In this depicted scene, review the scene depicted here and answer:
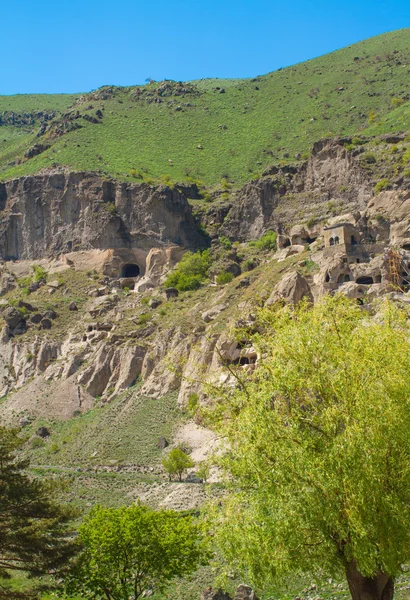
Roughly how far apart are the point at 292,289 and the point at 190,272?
28212 mm

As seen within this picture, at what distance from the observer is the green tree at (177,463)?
48.2 metres

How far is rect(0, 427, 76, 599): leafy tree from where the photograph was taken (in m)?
23.3

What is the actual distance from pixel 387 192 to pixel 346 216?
18.0 feet

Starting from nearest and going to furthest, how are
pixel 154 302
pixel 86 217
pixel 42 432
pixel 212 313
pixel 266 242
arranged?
pixel 42 432, pixel 212 313, pixel 154 302, pixel 266 242, pixel 86 217

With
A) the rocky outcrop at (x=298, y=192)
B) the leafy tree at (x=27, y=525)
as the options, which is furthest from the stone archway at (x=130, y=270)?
the leafy tree at (x=27, y=525)

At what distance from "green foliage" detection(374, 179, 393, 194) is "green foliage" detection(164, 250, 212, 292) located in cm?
2299

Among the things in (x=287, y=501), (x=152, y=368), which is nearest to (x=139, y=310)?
(x=152, y=368)

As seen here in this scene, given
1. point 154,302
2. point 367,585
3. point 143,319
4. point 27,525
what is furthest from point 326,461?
point 154,302

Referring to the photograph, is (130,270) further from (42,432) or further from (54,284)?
(42,432)

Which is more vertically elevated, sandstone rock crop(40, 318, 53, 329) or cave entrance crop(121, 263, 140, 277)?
cave entrance crop(121, 263, 140, 277)

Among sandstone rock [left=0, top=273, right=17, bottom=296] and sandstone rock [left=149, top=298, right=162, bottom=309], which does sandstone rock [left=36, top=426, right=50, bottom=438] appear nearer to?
sandstone rock [left=149, top=298, right=162, bottom=309]

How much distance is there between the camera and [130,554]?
26.7m

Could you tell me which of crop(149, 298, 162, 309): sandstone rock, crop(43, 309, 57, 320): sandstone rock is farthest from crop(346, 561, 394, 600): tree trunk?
crop(43, 309, 57, 320): sandstone rock

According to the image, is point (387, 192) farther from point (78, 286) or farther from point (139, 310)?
point (78, 286)
